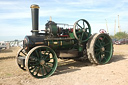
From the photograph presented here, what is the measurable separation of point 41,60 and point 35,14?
1942mm

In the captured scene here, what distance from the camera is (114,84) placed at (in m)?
4.17

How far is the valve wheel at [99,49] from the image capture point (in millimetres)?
6535

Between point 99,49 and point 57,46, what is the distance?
2321mm

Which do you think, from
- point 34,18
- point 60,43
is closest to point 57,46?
point 60,43

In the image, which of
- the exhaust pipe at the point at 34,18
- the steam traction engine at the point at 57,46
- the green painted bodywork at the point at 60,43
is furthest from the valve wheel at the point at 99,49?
the exhaust pipe at the point at 34,18

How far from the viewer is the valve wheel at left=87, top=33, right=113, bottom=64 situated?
6535mm

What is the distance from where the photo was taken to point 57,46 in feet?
19.5

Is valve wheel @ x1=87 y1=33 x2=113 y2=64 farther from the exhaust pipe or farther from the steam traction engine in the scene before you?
the exhaust pipe

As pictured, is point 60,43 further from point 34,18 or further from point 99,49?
point 99,49

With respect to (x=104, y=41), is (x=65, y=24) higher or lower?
higher

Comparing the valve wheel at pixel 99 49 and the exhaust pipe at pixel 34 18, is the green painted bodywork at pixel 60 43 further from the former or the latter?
the valve wheel at pixel 99 49

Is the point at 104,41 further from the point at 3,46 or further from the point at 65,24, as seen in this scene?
the point at 3,46

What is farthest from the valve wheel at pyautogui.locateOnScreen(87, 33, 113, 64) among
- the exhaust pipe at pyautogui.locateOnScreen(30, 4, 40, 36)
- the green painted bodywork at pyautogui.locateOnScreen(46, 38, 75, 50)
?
the exhaust pipe at pyautogui.locateOnScreen(30, 4, 40, 36)

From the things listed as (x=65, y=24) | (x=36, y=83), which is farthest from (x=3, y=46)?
(x=36, y=83)
